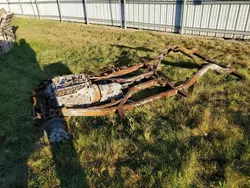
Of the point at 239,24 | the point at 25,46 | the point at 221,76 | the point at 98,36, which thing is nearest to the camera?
the point at 221,76

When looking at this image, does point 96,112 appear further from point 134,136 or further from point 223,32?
point 223,32

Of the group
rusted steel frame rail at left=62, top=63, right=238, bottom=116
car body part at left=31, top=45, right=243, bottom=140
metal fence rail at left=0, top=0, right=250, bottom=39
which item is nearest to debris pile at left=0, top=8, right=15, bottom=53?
metal fence rail at left=0, top=0, right=250, bottom=39

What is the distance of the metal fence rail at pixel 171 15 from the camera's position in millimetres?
7742

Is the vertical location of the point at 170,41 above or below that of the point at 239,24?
below

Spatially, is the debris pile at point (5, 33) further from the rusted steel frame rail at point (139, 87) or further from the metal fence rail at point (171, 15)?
the rusted steel frame rail at point (139, 87)

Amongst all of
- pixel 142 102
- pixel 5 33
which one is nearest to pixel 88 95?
pixel 142 102

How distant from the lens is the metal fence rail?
305 inches

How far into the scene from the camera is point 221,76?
16.5ft

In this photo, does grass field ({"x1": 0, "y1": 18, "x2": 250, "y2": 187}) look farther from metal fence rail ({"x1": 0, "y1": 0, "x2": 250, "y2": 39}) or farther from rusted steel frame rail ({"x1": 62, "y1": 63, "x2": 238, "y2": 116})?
metal fence rail ({"x1": 0, "y1": 0, "x2": 250, "y2": 39})

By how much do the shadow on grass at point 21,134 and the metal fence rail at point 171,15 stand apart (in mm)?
5083

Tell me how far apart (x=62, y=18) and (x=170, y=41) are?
363 inches

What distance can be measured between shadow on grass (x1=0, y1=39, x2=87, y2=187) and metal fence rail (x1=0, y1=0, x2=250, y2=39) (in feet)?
16.7

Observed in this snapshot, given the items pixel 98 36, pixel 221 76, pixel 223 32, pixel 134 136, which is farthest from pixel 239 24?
pixel 134 136

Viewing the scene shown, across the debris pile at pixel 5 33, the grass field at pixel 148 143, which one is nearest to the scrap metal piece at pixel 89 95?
the grass field at pixel 148 143
